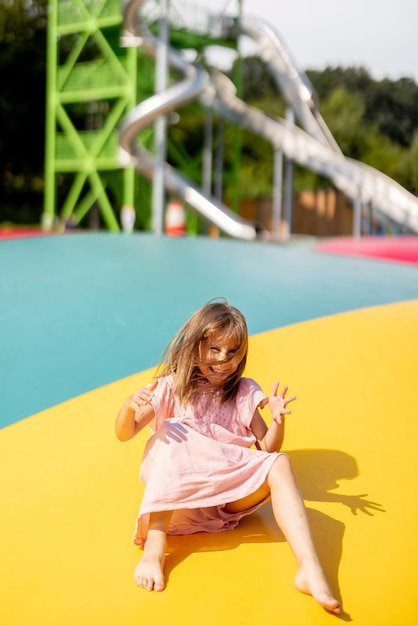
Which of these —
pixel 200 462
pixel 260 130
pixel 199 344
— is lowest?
pixel 200 462

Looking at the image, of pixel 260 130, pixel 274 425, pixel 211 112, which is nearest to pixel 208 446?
pixel 274 425

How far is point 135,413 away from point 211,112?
579 inches

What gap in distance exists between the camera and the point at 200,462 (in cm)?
171

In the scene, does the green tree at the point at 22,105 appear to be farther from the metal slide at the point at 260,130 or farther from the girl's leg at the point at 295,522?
the girl's leg at the point at 295,522

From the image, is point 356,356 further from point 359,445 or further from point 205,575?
point 205,575

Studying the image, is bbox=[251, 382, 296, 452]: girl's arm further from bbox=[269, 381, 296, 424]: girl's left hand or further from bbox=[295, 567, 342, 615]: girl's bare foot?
bbox=[295, 567, 342, 615]: girl's bare foot

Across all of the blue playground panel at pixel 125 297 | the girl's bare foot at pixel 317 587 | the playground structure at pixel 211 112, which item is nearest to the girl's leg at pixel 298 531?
the girl's bare foot at pixel 317 587

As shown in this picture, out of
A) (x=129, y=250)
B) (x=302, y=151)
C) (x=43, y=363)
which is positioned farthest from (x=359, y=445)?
(x=302, y=151)

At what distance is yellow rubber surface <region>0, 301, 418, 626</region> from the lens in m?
1.50

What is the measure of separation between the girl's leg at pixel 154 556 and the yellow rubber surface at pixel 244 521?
0.02m

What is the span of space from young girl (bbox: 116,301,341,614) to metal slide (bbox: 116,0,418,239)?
1041cm

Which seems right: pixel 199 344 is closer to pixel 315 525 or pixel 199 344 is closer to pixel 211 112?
pixel 315 525

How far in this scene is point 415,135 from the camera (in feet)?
88.8

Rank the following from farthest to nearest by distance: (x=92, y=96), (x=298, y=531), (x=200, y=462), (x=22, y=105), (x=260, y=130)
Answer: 1. (x=22, y=105)
2. (x=260, y=130)
3. (x=92, y=96)
4. (x=200, y=462)
5. (x=298, y=531)
